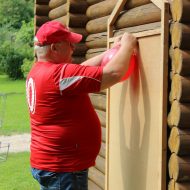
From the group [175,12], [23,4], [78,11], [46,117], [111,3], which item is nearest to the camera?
[175,12]

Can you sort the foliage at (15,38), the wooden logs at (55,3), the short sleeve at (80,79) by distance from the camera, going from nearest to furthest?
the short sleeve at (80,79), the wooden logs at (55,3), the foliage at (15,38)

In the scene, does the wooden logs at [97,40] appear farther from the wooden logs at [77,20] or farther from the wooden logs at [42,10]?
the wooden logs at [42,10]

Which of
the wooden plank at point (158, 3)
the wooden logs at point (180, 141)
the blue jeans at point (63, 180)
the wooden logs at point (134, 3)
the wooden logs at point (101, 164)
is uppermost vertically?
the wooden logs at point (134, 3)

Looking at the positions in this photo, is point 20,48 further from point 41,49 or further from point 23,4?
point 41,49

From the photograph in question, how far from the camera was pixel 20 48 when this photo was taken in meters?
49.3

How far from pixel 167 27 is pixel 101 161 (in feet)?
10.2

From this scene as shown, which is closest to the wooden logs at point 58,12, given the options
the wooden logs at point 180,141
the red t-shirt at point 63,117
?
the red t-shirt at point 63,117

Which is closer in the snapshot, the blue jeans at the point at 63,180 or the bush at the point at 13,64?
the blue jeans at the point at 63,180

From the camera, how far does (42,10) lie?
31.3 ft

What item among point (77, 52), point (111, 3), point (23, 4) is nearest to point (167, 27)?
point (111, 3)

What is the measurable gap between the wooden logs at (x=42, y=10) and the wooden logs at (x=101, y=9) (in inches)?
97.0

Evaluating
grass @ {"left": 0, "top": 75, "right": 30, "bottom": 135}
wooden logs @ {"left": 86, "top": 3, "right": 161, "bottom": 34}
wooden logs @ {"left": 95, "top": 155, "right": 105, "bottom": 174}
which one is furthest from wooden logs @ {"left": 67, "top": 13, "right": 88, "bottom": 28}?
grass @ {"left": 0, "top": 75, "right": 30, "bottom": 135}

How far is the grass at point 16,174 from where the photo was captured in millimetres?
8602

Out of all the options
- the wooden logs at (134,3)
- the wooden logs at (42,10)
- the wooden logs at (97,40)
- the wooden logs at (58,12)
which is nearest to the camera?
the wooden logs at (134,3)
